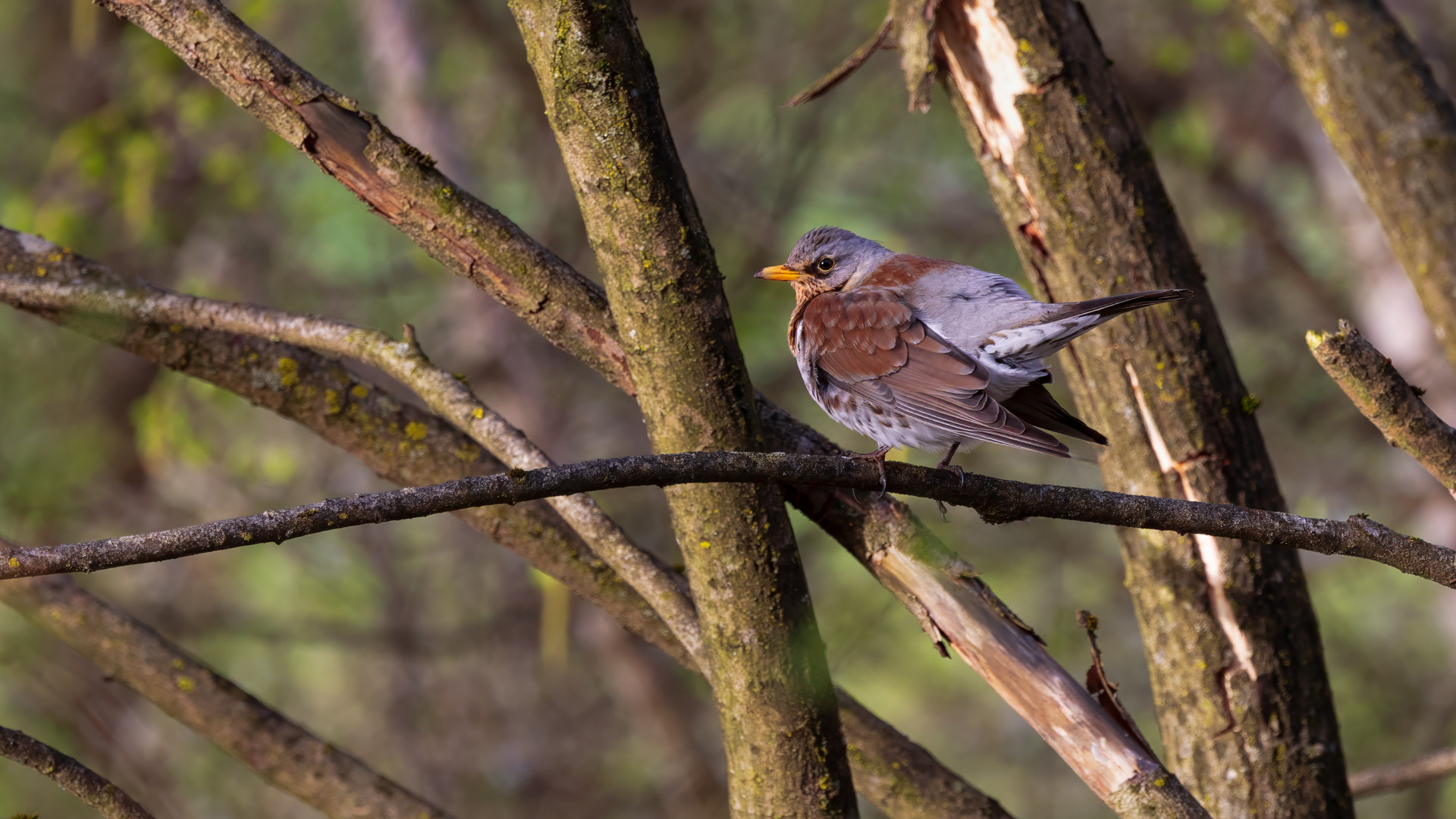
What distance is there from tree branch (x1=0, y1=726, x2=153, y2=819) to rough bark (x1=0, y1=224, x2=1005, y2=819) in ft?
4.18

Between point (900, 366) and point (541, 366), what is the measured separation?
5.27 m

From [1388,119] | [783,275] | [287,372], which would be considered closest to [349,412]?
[287,372]

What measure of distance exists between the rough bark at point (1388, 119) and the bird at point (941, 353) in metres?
1.15

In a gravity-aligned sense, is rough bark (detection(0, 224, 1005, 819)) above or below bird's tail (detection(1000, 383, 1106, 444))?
above

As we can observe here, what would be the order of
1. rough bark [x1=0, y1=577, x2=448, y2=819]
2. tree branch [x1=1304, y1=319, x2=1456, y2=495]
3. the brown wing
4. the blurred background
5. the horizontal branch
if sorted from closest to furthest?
the horizontal branch
tree branch [x1=1304, y1=319, x2=1456, y2=495]
the brown wing
rough bark [x1=0, y1=577, x2=448, y2=819]
the blurred background

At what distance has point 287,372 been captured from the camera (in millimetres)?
3363

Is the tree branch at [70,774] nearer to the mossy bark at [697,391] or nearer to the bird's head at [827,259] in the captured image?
the mossy bark at [697,391]

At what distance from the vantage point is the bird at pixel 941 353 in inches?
110

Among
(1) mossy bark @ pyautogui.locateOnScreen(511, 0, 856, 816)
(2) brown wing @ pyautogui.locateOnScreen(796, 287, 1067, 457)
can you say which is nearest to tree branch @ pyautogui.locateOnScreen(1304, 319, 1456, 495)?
(2) brown wing @ pyautogui.locateOnScreen(796, 287, 1067, 457)

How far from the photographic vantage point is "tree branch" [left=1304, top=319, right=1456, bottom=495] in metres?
2.23

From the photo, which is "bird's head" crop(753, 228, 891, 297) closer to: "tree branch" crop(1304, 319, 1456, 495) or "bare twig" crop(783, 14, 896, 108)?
"bare twig" crop(783, 14, 896, 108)

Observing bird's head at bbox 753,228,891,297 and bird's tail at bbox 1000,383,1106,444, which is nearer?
bird's tail at bbox 1000,383,1106,444

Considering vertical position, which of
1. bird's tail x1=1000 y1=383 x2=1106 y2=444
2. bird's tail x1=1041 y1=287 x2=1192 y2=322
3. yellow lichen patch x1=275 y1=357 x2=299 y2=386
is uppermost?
yellow lichen patch x1=275 y1=357 x2=299 y2=386

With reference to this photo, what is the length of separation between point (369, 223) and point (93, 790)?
7.41 m
